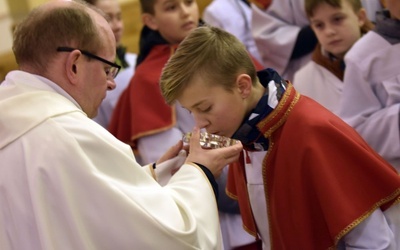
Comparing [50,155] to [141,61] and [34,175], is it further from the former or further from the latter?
[141,61]

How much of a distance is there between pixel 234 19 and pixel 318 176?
2.11 meters

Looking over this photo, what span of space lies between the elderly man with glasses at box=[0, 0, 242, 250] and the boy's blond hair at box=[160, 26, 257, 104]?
20 cm

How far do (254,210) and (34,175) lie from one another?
0.79m

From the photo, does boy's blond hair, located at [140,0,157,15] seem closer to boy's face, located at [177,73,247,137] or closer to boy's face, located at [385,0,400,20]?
boy's face, located at [385,0,400,20]

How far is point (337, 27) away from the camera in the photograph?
9.58 feet

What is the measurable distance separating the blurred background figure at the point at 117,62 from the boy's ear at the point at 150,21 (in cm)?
17

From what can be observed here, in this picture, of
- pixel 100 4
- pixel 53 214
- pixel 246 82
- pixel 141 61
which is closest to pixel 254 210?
pixel 246 82

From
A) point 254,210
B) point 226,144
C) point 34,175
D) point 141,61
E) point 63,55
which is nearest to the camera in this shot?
point 34,175

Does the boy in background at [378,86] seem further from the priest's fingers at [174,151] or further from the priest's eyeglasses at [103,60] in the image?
the priest's eyeglasses at [103,60]

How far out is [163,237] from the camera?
73.4 inches

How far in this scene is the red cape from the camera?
1.98 metres

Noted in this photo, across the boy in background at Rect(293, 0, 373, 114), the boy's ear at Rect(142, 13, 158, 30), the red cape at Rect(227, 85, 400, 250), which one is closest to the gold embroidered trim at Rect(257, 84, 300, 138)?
the red cape at Rect(227, 85, 400, 250)

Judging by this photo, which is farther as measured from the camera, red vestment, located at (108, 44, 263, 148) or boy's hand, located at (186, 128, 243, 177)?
red vestment, located at (108, 44, 263, 148)

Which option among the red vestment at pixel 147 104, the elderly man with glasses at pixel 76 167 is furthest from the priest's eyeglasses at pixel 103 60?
the red vestment at pixel 147 104
